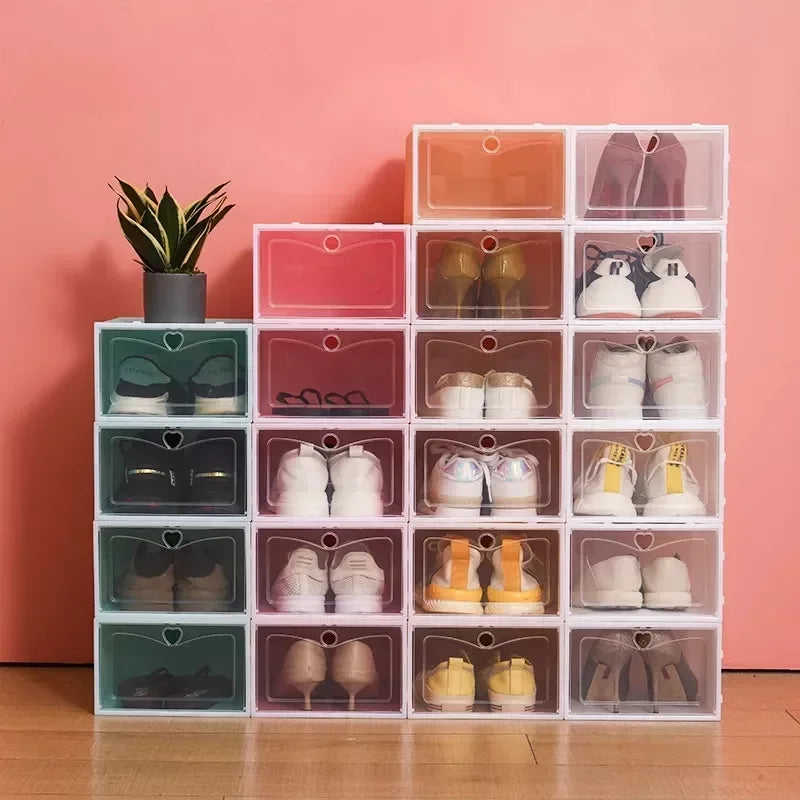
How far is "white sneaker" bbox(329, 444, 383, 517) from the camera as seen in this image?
2906mm

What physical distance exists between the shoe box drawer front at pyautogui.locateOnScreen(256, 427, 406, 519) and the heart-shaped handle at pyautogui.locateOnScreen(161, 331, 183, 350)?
0.91 ft

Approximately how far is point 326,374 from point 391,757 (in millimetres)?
871

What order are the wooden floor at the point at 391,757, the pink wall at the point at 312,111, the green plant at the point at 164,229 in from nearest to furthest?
the wooden floor at the point at 391,757
the green plant at the point at 164,229
the pink wall at the point at 312,111

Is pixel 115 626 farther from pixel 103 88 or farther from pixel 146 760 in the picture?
pixel 103 88

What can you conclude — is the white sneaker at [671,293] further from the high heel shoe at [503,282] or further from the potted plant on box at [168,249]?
the potted plant on box at [168,249]

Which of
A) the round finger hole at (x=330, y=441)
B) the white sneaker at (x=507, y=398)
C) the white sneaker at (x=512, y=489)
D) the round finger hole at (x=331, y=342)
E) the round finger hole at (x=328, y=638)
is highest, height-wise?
the round finger hole at (x=331, y=342)

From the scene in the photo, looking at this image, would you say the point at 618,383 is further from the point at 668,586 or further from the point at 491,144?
the point at 491,144

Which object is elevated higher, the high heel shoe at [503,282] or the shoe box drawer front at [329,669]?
the high heel shoe at [503,282]

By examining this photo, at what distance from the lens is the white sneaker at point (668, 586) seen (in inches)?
115

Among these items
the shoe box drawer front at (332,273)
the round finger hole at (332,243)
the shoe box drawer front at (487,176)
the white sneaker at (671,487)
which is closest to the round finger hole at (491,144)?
the shoe box drawer front at (487,176)

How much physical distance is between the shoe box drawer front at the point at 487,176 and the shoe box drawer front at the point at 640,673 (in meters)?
1.00

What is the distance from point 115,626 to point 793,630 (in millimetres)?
1730

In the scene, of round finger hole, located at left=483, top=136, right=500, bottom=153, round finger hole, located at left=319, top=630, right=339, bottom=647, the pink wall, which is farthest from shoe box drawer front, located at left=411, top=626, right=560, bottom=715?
round finger hole, located at left=483, top=136, right=500, bottom=153

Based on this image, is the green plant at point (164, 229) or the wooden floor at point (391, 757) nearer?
the wooden floor at point (391, 757)
